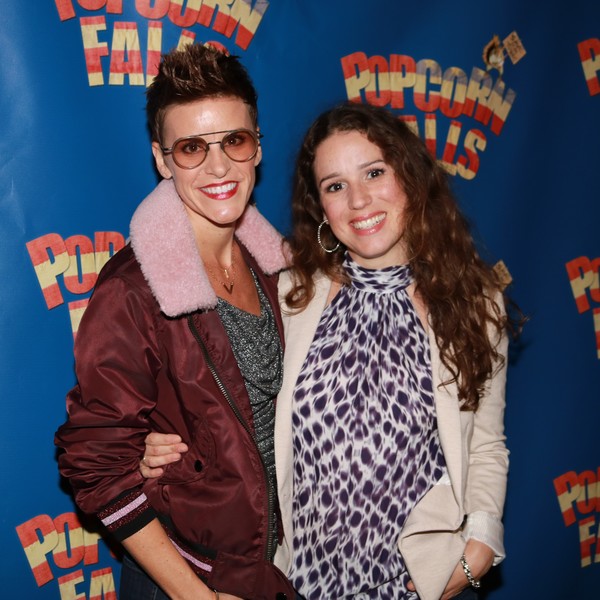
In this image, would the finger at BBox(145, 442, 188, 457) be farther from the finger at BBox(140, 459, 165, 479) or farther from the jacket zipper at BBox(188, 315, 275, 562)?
the jacket zipper at BBox(188, 315, 275, 562)

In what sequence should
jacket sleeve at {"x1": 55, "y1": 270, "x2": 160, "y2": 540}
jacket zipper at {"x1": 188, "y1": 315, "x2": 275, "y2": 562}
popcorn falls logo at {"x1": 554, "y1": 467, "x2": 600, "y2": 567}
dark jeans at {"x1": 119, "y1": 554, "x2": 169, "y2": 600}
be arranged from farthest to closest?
popcorn falls logo at {"x1": 554, "y1": 467, "x2": 600, "y2": 567}, dark jeans at {"x1": 119, "y1": 554, "x2": 169, "y2": 600}, jacket zipper at {"x1": 188, "y1": 315, "x2": 275, "y2": 562}, jacket sleeve at {"x1": 55, "y1": 270, "x2": 160, "y2": 540}

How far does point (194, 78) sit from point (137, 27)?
1.64ft

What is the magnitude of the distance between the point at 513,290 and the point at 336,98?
43.9 inches

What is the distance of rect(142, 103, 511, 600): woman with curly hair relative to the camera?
6.27ft

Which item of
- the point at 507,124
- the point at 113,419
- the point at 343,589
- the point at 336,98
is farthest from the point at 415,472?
the point at 507,124

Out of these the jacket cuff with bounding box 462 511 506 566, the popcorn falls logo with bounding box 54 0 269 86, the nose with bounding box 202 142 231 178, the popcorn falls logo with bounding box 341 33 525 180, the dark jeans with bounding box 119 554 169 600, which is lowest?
the jacket cuff with bounding box 462 511 506 566

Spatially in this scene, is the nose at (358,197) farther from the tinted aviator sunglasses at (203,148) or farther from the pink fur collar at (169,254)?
the pink fur collar at (169,254)

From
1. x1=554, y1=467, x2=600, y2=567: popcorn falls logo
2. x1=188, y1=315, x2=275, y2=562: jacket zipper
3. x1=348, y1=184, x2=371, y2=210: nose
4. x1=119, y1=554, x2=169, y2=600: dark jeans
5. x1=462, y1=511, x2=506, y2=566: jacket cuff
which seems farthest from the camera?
x1=554, y1=467, x2=600, y2=567: popcorn falls logo

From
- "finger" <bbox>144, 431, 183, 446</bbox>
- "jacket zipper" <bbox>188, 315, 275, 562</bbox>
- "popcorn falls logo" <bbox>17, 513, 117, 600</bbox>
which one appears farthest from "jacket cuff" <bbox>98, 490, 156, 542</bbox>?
"popcorn falls logo" <bbox>17, 513, 117, 600</bbox>

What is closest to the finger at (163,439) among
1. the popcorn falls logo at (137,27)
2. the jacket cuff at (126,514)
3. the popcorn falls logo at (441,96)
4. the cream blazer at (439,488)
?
the jacket cuff at (126,514)

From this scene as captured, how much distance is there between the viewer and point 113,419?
1.64 m

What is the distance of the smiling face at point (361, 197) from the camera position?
6.58 feet

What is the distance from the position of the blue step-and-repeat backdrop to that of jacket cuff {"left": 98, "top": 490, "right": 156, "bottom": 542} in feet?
1.69

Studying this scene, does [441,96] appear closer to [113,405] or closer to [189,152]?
[189,152]
